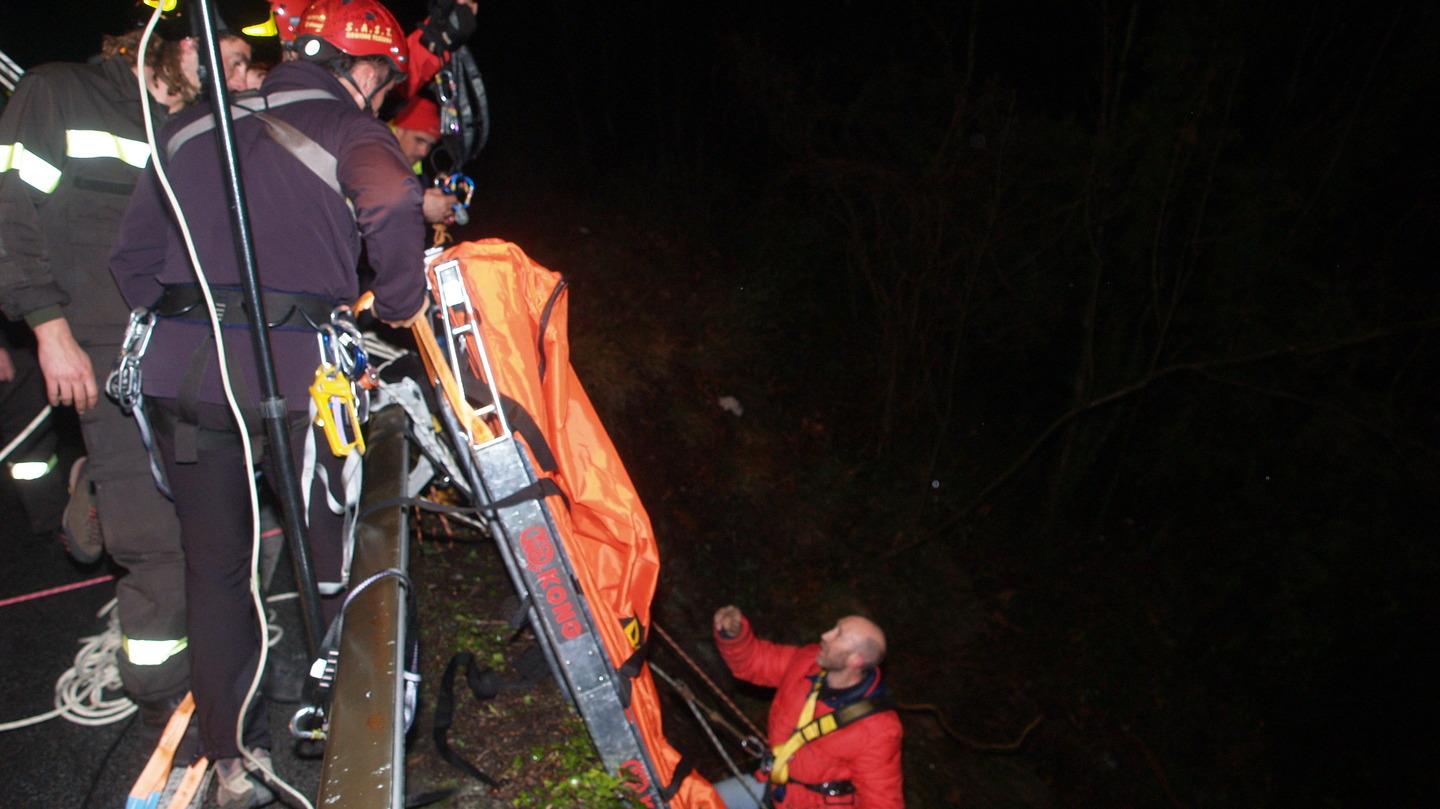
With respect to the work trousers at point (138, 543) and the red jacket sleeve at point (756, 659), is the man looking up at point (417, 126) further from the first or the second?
the red jacket sleeve at point (756, 659)

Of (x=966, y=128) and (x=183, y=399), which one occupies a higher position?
(x=183, y=399)

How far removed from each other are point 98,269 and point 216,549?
105cm

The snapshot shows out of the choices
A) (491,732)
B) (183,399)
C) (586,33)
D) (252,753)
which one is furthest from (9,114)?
(586,33)

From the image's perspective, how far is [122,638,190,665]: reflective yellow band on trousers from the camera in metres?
2.63

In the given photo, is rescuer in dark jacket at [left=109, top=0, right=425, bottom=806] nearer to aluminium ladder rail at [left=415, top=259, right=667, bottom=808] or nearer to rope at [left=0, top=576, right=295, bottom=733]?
aluminium ladder rail at [left=415, top=259, right=667, bottom=808]

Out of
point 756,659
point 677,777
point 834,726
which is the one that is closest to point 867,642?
point 834,726

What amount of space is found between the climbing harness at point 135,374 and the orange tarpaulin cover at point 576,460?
852mm

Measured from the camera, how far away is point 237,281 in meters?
2.33

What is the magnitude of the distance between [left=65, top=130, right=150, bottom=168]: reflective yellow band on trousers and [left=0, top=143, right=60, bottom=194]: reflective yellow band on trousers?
79 millimetres

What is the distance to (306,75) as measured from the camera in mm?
2434

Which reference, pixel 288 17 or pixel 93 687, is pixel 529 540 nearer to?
pixel 93 687

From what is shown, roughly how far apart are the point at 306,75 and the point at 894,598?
809 centimetres

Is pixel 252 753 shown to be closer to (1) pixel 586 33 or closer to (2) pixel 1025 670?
(2) pixel 1025 670

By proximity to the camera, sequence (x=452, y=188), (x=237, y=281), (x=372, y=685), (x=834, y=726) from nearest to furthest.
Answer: (x=372, y=685)
(x=237, y=281)
(x=452, y=188)
(x=834, y=726)
